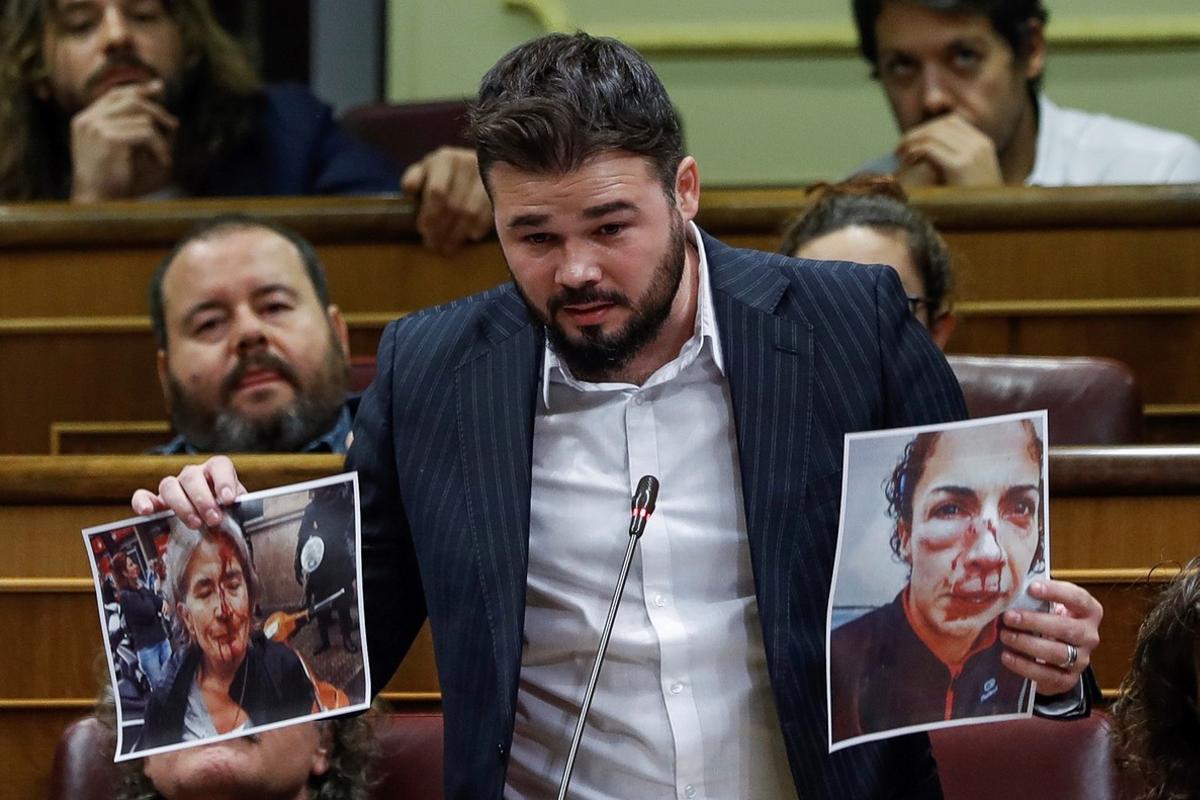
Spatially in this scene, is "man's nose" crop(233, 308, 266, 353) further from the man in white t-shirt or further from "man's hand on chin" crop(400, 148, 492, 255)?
the man in white t-shirt

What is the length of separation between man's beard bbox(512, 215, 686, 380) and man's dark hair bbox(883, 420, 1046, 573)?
0.19 meters

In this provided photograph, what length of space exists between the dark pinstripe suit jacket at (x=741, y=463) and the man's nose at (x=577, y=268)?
3.4 inches

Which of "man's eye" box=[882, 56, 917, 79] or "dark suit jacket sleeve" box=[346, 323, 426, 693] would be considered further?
"man's eye" box=[882, 56, 917, 79]

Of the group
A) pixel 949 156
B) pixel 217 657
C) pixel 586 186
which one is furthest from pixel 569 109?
pixel 949 156

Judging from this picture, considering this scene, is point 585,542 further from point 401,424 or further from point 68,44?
point 68,44

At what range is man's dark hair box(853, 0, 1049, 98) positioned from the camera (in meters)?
2.12

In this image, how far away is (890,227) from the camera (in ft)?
5.52

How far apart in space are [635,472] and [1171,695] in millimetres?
351

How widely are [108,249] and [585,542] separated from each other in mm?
1124

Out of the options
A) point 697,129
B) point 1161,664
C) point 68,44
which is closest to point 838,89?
point 697,129

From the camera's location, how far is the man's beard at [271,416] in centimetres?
177

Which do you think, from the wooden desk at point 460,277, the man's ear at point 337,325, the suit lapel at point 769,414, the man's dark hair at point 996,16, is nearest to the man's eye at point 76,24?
the wooden desk at point 460,277

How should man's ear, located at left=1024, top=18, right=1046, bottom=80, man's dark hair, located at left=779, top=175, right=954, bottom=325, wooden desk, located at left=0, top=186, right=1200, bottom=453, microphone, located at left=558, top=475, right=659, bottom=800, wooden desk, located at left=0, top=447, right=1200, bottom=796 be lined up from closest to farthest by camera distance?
microphone, located at left=558, top=475, right=659, bottom=800 → wooden desk, located at left=0, top=447, right=1200, bottom=796 → man's dark hair, located at left=779, top=175, right=954, bottom=325 → wooden desk, located at left=0, top=186, right=1200, bottom=453 → man's ear, located at left=1024, top=18, right=1046, bottom=80

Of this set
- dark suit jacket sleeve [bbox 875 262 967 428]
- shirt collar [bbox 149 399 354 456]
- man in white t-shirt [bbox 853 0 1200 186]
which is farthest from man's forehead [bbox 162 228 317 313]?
dark suit jacket sleeve [bbox 875 262 967 428]
